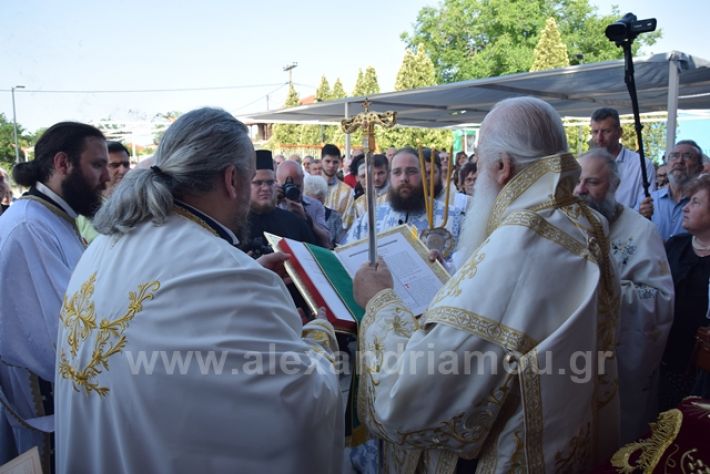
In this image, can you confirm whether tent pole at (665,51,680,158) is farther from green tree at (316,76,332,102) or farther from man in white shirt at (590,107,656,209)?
green tree at (316,76,332,102)

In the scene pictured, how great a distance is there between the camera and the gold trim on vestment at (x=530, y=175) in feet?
6.05

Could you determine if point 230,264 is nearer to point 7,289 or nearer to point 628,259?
point 7,289

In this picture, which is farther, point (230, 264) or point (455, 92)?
point (455, 92)

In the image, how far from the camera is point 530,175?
186 centimetres

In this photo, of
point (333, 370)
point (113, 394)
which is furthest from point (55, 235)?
point (333, 370)

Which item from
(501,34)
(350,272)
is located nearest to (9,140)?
(501,34)

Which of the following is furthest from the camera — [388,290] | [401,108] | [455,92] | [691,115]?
[691,115]

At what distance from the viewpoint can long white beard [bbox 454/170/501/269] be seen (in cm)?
199

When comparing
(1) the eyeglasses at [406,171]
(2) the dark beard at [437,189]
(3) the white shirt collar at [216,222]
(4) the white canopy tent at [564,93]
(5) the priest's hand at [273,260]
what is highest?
(4) the white canopy tent at [564,93]

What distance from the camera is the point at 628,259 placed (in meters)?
3.05

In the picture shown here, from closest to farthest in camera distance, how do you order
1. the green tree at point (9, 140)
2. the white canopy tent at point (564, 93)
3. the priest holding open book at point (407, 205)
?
the priest holding open book at point (407, 205) → the white canopy tent at point (564, 93) → the green tree at point (9, 140)

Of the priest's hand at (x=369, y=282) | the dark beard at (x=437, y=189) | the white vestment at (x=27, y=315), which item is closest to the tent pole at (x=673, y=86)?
the dark beard at (x=437, y=189)

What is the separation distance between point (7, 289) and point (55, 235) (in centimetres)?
36

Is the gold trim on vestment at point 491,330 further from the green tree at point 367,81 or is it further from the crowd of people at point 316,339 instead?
the green tree at point 367,81
